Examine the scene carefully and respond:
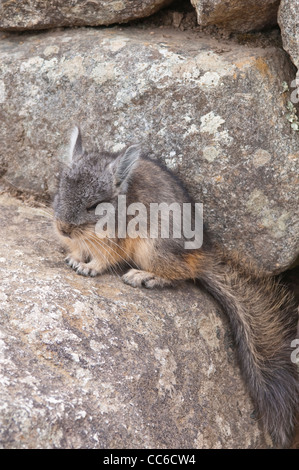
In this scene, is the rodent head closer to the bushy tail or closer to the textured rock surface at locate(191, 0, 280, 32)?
the bushy tail

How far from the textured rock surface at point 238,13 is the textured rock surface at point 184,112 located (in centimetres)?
20

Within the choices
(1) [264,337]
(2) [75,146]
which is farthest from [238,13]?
(1) [264,337]

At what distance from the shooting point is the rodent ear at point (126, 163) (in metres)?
5.11

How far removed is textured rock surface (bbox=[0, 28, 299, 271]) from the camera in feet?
17.1

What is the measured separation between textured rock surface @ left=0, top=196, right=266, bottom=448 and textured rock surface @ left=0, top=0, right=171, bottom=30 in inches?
84.3

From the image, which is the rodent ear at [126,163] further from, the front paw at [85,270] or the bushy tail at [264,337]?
the bushy tail at [264,337]

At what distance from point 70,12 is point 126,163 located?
6.14ft

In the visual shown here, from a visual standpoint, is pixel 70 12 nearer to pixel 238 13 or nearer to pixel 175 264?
pixel 238 13

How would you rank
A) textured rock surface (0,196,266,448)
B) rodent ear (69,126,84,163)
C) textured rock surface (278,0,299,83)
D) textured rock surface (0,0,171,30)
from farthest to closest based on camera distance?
textured rock surface (0,0,171,30)
rodent ear (69,126,84,163)
textured rock surface (278,0,299,83)
textured rock surface (0,196,266,448)

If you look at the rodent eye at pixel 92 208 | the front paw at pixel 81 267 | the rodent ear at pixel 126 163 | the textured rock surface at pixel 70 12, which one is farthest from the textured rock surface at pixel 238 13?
the front paw at pixel 81 267

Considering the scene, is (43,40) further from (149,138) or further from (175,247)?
(175,247)

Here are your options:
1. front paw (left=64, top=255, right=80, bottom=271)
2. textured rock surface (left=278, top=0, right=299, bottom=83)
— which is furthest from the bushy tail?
textured rock surface (left=278, top=0, right=299, bottom=83)
